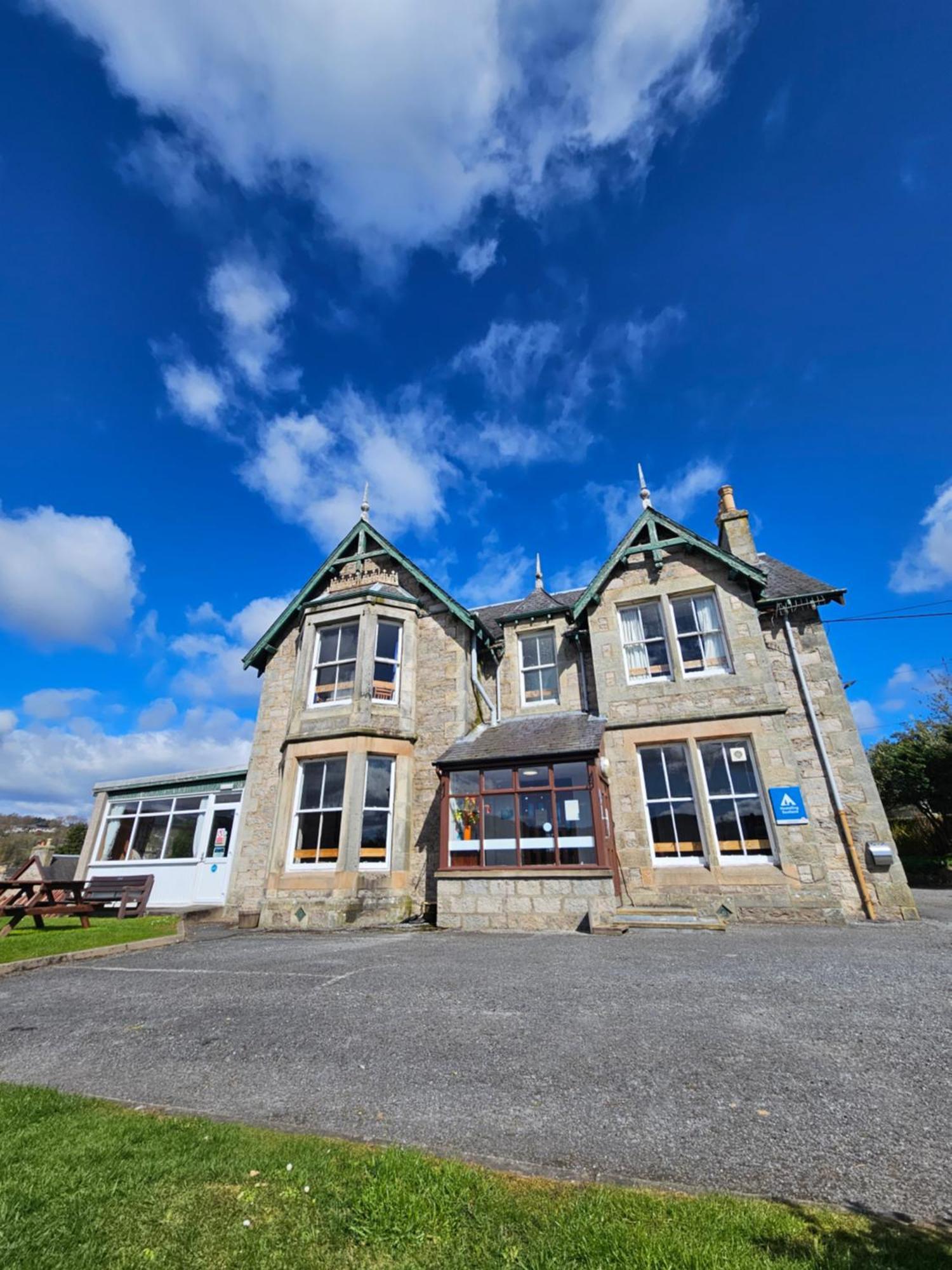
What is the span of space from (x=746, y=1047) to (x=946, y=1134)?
1.53 m

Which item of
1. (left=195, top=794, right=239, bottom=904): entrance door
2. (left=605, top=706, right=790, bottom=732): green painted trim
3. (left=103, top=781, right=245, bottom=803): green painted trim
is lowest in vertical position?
(left=195, top=794, right=239, bottom=904): entrance door

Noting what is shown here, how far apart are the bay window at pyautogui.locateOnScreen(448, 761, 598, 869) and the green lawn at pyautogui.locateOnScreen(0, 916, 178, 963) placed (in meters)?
6.95

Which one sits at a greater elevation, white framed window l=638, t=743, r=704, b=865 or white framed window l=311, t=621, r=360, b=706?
white framed window l=311, t=621, r=360, b=706

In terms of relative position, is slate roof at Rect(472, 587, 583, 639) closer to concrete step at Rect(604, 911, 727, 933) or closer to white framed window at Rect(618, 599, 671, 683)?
white framed window at Rect(618, 599, 671, 683)

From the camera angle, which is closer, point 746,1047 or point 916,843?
point 746,1047

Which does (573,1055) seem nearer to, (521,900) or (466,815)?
(521,900)

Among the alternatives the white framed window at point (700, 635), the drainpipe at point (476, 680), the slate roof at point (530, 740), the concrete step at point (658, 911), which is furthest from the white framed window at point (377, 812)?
the white framed window at point (700, 635)

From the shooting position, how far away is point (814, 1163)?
10.8 ft

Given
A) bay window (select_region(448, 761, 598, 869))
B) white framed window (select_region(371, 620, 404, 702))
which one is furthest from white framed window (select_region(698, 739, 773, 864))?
white framed window (select_region(371, 620, 404, 702))

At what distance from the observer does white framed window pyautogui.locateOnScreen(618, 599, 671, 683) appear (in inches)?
595

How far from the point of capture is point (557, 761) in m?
13.2

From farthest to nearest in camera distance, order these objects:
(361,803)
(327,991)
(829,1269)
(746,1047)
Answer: (361,803) → (327,991) → (746,1047) → (829,1269)

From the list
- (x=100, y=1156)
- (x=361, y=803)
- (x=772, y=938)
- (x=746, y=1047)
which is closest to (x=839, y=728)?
(x=772, y=938)

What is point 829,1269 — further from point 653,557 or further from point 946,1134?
point 653,557
